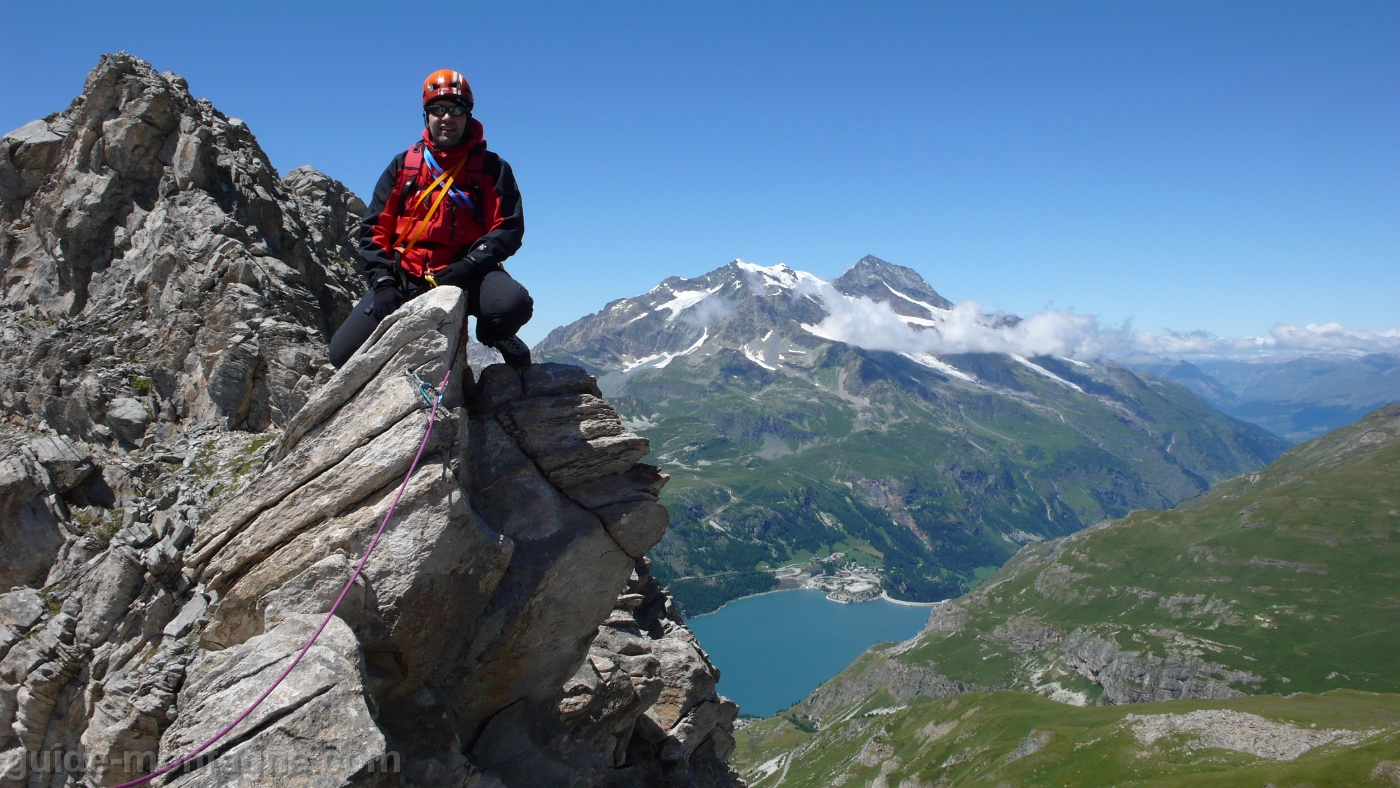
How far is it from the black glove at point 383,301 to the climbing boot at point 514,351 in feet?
7.34

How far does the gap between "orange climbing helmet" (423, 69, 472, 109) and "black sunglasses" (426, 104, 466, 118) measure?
94 millimetres

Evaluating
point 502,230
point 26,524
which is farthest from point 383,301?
point 26,524

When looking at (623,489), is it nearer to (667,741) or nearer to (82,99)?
(667,741)

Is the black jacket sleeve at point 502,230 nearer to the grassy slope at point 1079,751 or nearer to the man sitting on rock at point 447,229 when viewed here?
the man sitting on rock at point 447,229

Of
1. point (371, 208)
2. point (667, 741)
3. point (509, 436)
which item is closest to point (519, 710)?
point (509, 436)

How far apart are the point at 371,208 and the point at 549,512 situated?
7.08 meters

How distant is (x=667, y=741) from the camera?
2308 cm

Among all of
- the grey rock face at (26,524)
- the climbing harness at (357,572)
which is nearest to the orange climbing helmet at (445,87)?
the climbing harness at (357,572)

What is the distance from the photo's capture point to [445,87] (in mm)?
14047

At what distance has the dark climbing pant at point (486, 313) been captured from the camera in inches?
573

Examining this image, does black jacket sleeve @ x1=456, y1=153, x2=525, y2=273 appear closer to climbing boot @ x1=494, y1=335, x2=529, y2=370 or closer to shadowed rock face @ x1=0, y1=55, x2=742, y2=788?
shadowed rock face @ x1=0, y1=55, x2=742, y2=788

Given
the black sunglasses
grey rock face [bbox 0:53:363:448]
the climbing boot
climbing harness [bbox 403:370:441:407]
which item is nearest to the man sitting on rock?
the black sunglasses

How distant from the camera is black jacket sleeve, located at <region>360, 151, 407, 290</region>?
14797mm

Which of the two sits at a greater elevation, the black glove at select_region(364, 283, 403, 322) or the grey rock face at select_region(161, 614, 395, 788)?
the black glove at select_region(364, 283, 403, 322)
